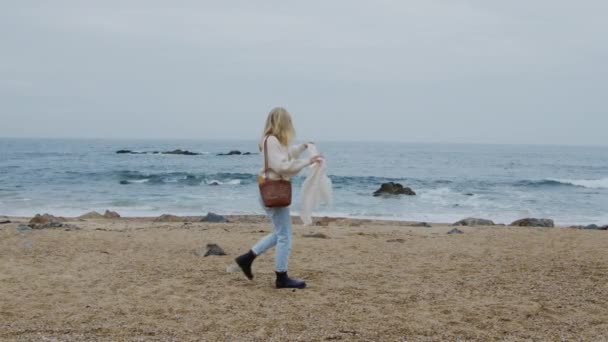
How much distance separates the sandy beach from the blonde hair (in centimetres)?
156

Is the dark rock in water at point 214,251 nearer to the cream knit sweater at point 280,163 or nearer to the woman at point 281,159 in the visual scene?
the woman at point 281,159

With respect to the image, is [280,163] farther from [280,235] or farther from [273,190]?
[280,235]

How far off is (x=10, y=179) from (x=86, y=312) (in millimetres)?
31782

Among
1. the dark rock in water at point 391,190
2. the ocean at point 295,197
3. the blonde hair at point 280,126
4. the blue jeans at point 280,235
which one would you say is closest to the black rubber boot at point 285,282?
the blue jeans at point 280,235

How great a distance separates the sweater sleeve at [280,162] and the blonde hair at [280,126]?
2.7 inches

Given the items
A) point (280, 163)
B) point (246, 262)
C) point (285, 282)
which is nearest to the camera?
point (280, 163)

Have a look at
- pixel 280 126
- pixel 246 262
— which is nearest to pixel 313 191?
pixel 280 126

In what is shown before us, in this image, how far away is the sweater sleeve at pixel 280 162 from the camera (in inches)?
215

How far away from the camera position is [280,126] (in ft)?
18.2

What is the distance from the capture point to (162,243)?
30.9ft

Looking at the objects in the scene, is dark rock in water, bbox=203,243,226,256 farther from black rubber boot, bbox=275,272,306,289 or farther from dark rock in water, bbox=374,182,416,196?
dark rock in water, bbox=374,182,416,196

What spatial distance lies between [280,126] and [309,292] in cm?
173

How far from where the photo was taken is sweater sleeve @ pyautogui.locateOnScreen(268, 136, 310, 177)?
215 inches

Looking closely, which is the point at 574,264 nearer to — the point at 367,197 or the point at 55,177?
the point at 367,197
